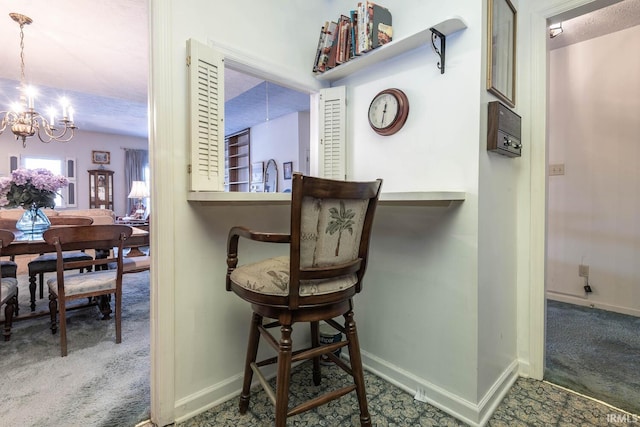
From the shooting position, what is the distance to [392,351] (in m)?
1.68

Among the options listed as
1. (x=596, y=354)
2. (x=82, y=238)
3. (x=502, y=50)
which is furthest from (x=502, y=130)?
(x=82, y=238)

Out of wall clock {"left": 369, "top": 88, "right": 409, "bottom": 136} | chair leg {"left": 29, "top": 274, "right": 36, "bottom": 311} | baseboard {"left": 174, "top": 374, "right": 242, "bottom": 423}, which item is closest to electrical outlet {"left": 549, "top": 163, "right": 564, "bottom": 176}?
wall clock {"left": 369, "top": 88, "right": 409, "bottom": 136}

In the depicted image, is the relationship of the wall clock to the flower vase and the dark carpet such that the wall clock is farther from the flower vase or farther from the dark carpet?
the flower vase

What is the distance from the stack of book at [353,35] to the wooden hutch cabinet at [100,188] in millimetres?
7235

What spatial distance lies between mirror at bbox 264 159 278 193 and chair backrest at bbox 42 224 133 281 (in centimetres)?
313

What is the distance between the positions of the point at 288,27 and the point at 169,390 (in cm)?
194

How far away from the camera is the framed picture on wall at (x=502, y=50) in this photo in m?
1.38

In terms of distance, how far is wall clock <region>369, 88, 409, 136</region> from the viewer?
160cm

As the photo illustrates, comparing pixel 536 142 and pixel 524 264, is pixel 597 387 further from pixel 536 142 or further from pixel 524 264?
pixel 536 142

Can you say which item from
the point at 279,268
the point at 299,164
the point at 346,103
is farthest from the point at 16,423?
the point at 299,164

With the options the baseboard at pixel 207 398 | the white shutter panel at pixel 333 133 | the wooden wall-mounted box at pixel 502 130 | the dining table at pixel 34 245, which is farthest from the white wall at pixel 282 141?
the baseboard at pixel 207 398

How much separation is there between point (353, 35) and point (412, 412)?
6.28 ft

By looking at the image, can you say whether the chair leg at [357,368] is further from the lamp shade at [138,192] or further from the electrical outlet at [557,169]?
the lamp shade at [138,192]

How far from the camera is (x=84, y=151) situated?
22.9ft
